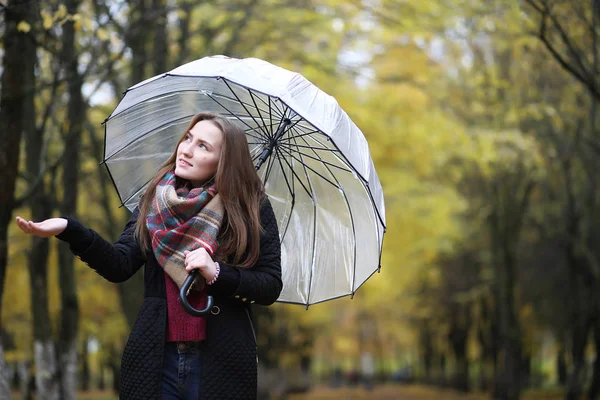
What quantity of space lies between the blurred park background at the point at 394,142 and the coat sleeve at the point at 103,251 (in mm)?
2714

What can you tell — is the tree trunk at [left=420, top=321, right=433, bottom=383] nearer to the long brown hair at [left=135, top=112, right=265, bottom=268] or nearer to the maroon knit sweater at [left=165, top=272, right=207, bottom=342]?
the long brown hair at [left=135, top=112, right=265, bottom=268]

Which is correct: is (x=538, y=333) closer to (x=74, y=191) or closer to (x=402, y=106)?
(x=402, y=106)

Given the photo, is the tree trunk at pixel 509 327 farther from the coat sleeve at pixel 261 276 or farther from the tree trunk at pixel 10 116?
the coat sleeve at pixel 261 276

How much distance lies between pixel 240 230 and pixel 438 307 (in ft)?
98.9

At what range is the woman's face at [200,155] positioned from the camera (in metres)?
3.61

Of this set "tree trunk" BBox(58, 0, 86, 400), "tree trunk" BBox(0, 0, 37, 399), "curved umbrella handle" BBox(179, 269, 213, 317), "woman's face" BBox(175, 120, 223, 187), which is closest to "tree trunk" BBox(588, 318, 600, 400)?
"tree trunk" BBox(58, 0, 86, 400)

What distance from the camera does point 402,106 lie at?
15680 millimetres

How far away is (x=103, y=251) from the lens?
340cm

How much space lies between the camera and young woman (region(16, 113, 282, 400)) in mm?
3324

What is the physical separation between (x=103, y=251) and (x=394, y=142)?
12863 mm

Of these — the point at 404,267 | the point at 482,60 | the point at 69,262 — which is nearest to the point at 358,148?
the point at 69,262

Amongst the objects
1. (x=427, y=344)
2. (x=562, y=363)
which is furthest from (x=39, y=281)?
(x=427, y=344)

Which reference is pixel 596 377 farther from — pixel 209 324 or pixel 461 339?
pixel 209 324

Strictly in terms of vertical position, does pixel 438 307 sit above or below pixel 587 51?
below
